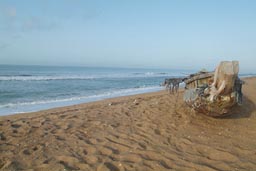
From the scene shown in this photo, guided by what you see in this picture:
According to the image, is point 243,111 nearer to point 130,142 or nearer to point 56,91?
point 130,142

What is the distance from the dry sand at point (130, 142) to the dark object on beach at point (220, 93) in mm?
515

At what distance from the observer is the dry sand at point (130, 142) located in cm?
402

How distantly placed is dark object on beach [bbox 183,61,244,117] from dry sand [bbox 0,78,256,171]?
515 millimetres

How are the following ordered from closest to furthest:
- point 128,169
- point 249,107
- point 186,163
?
1. point 128,169
2. point 186,163
3. point 249,107

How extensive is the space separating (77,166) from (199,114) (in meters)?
4.90

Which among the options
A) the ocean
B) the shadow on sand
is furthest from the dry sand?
the ocean

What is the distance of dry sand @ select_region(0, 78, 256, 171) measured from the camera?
4.02 meters

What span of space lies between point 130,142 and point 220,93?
2.91 meters

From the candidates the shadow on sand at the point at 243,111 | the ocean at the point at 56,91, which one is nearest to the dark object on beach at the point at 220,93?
the shadow on sand at the point at 243,111

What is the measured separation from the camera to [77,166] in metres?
3.88

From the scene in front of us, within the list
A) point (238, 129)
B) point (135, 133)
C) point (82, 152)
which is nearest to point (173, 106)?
point (238, 129)

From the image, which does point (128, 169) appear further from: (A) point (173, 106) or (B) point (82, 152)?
(A) point (173, 106)

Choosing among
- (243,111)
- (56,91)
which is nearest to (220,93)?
(243,111)

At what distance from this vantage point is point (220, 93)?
614cm
